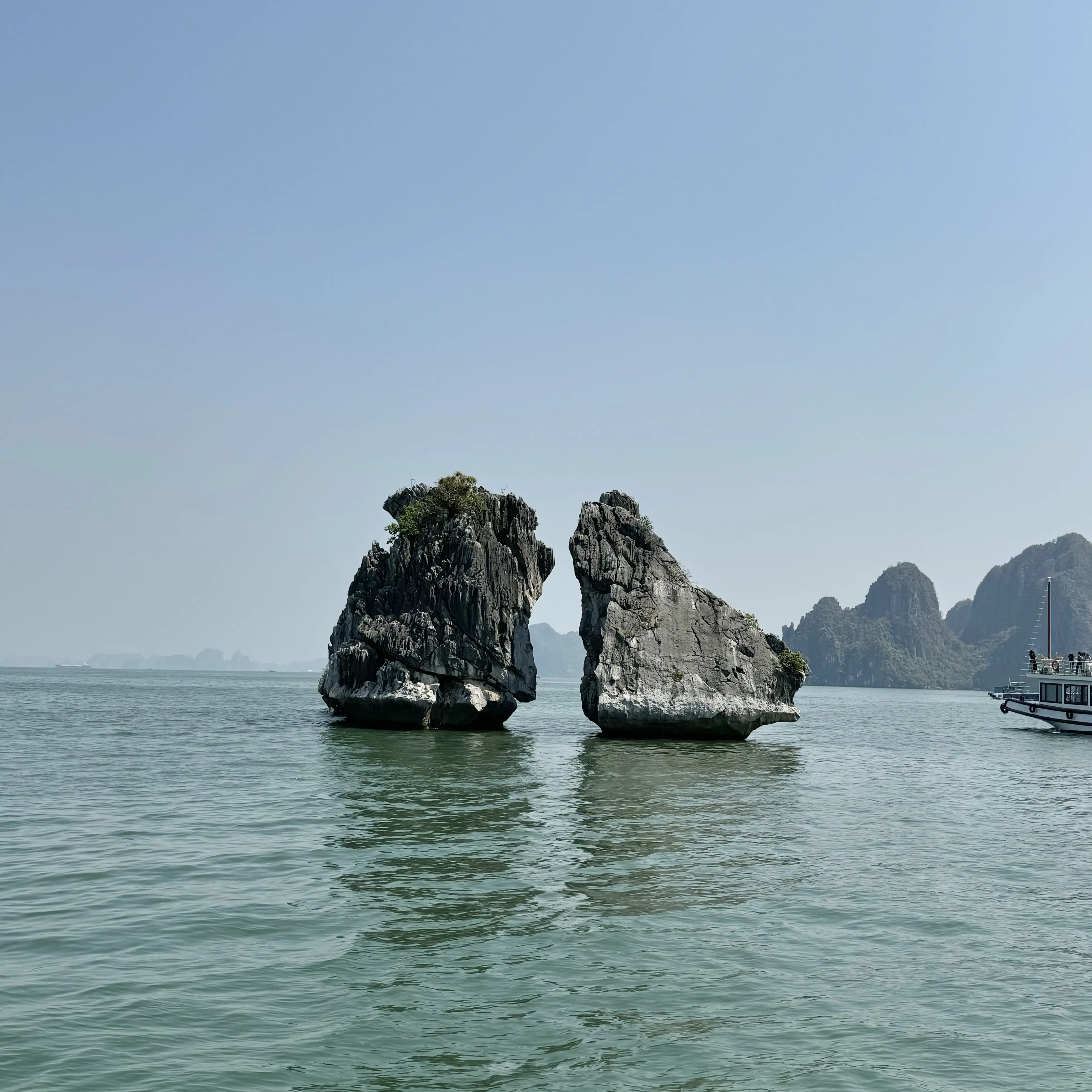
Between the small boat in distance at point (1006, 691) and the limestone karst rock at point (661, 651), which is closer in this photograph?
the limestone karst rock at point (661, 651)

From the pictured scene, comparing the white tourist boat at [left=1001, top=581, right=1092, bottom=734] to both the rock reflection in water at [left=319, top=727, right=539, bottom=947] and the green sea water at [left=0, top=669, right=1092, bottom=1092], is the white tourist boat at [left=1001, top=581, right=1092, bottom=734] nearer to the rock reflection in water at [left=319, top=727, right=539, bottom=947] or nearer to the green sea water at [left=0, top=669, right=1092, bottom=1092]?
the green sea water at [left=0, top=669, right=1092, bottom=1092]

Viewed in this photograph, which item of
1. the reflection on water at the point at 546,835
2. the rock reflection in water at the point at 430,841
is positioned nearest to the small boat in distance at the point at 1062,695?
the reflection on water at the point at 546,835

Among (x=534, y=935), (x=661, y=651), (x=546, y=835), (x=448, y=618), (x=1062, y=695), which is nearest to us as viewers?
(x=534, y=935)

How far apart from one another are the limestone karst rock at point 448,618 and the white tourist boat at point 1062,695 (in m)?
36.8

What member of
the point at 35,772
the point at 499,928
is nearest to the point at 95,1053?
the point at 499,928

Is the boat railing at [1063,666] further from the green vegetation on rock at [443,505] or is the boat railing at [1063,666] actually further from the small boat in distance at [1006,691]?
the small boat in distance at [1006,691]

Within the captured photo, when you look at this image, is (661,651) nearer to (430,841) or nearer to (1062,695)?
(430,841)

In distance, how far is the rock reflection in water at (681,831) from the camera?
1546 centimetres

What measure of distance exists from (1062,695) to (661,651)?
123 ft

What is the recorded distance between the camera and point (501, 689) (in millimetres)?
50562

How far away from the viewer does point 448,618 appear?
163ft

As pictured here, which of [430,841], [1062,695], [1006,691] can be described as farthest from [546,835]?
[1006,691]

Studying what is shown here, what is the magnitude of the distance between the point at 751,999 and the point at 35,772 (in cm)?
2565

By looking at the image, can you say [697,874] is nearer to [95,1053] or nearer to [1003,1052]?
[1003,1052]
